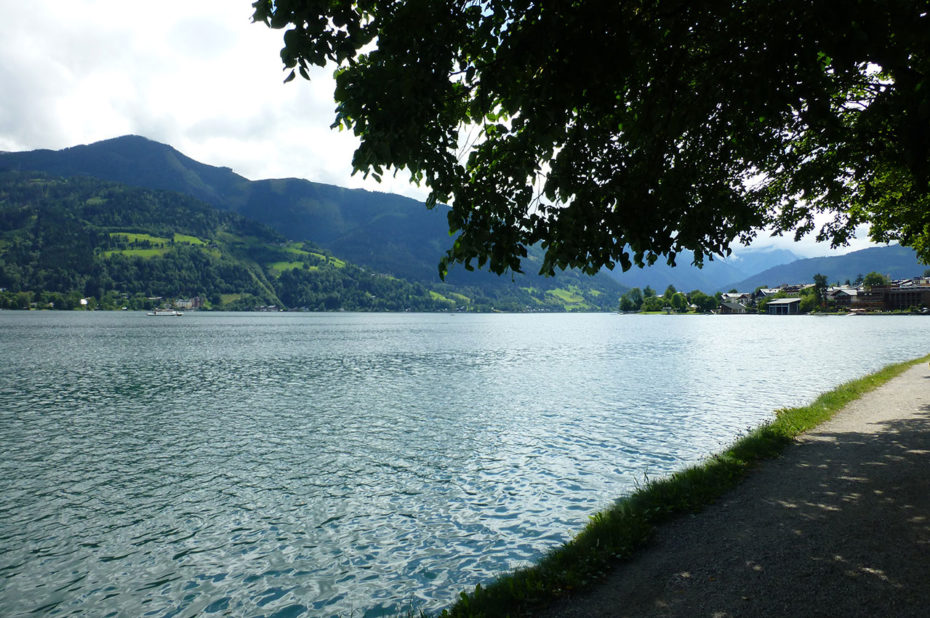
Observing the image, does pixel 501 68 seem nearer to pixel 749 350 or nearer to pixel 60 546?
pixel 60 546

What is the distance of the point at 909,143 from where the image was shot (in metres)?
7.12

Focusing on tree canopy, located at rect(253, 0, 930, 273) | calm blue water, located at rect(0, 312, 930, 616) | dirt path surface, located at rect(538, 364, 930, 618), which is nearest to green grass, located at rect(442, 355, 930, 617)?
dirt path surface, located at rect(538, 364, 930, 618)

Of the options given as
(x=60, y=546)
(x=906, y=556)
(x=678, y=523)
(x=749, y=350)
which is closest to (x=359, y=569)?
(x=678, y=523)

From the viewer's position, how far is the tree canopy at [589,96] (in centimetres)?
688

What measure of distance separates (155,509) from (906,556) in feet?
55.4

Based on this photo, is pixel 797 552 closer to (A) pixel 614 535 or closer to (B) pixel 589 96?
(A) pixel 614 535

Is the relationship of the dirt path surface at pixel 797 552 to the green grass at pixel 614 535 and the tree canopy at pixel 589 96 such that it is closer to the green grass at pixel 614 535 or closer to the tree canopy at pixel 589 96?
the green grass at pixel 614 535

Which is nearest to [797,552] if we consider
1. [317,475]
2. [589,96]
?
A: [589,96]

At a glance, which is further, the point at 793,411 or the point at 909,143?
the point at 793,411

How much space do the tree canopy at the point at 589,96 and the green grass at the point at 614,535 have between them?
5069mm

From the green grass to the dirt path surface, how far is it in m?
0.31

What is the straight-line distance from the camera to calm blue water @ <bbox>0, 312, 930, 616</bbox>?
10336 mm

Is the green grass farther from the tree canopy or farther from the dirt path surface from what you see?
the tree canopy

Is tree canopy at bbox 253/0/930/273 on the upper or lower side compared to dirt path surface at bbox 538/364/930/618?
upper
